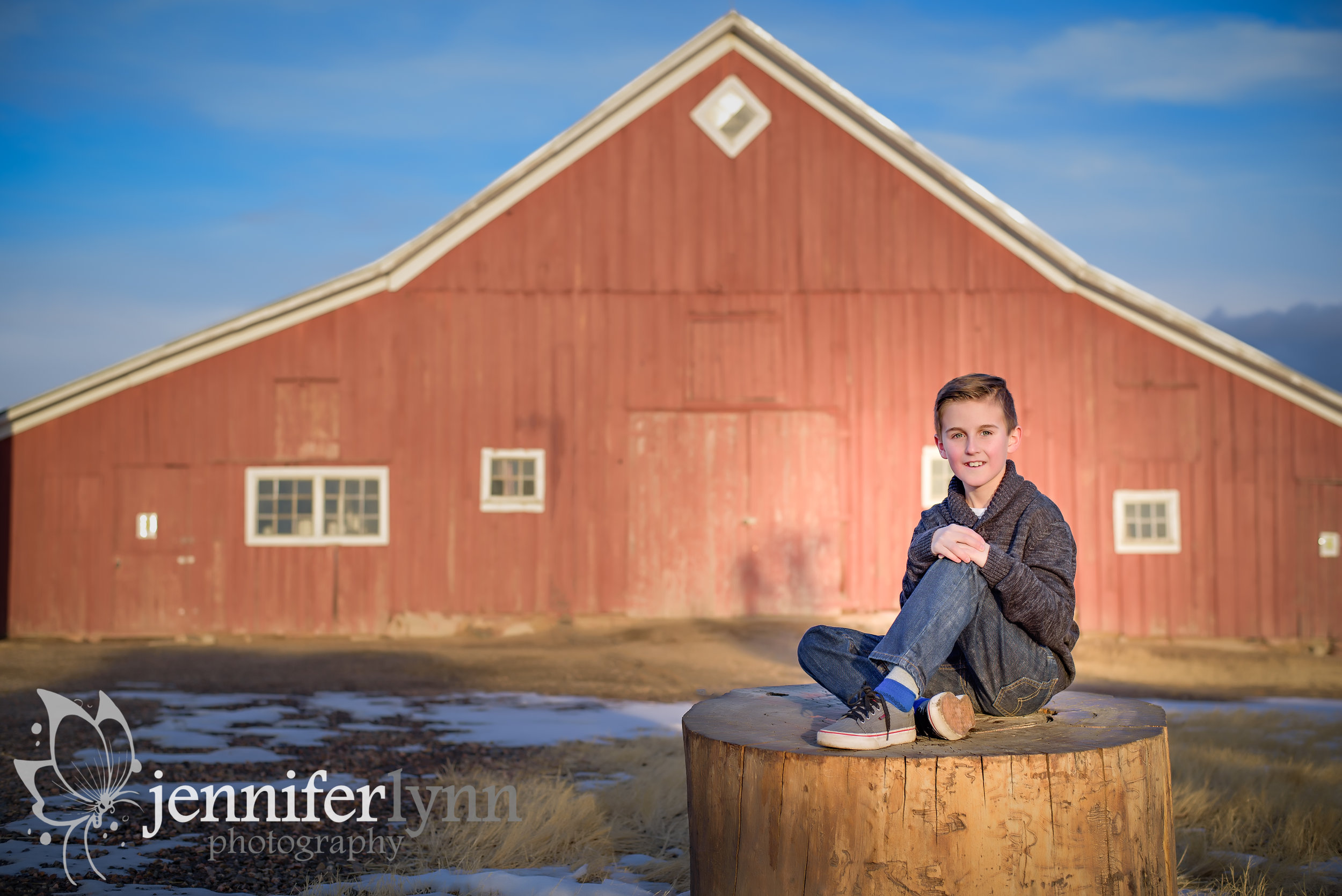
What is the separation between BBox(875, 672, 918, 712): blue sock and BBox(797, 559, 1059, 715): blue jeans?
43 mm

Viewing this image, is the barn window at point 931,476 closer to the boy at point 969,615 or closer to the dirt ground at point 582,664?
the dirt ground at point 582,664

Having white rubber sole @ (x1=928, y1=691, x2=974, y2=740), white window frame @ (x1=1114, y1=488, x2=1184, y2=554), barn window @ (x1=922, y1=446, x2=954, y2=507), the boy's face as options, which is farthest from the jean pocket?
white window frame @ (x1=1114, y1=488, x2=1184, y2=554)

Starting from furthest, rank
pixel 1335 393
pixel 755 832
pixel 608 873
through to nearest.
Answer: pixel 1335 393, pixel 608 873, pixel 755 832

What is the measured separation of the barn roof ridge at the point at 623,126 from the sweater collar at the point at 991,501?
32.5ft

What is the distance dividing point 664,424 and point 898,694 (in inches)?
387

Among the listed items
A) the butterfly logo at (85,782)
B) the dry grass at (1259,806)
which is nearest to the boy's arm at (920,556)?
the dry grass at (1259,806)

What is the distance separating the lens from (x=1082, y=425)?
12.4m

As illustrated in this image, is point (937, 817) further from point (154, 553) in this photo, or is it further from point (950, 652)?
point (154, 553)

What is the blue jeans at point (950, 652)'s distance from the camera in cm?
280

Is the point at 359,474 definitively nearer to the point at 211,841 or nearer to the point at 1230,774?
the point at 211,841

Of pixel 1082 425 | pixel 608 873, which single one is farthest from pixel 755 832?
pixel 1082 425

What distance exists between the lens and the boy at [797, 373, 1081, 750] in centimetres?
278

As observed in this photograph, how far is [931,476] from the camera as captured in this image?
12492 millimetres

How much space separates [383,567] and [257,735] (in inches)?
238
